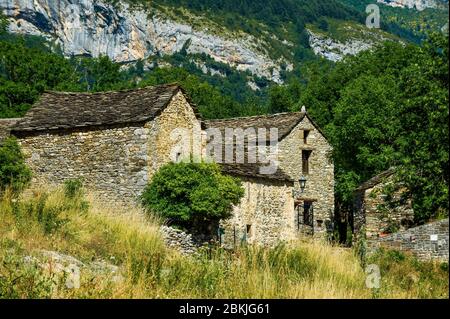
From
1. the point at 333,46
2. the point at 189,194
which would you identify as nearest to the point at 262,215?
the point at 189,194

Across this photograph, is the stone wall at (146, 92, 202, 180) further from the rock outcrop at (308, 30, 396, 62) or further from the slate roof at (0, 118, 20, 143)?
the rock outcrop at (308, 30, 396, 62)

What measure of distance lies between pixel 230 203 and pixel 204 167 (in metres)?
2.23

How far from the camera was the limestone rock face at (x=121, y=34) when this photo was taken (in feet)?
511

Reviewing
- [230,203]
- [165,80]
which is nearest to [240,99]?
[165,80]

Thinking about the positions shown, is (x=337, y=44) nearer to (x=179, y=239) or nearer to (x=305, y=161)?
(x=305, y=161)

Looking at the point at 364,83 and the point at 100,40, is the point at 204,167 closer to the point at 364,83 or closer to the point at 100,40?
the point at 364,83

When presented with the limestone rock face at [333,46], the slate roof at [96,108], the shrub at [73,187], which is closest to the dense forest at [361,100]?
the slate roof at [96,108]

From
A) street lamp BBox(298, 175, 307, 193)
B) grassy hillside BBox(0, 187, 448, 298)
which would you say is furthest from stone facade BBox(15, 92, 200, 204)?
street lamp BBox(298, 175, 307, 193)

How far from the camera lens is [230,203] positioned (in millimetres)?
27750

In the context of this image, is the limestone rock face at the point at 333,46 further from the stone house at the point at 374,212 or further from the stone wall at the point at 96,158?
the stone wall at the point at 96,158

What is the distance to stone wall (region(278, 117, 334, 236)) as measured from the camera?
38812 mm

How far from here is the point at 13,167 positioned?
2739 centimetres

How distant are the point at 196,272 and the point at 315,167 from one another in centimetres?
2776

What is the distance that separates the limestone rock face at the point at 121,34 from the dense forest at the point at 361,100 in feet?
294
